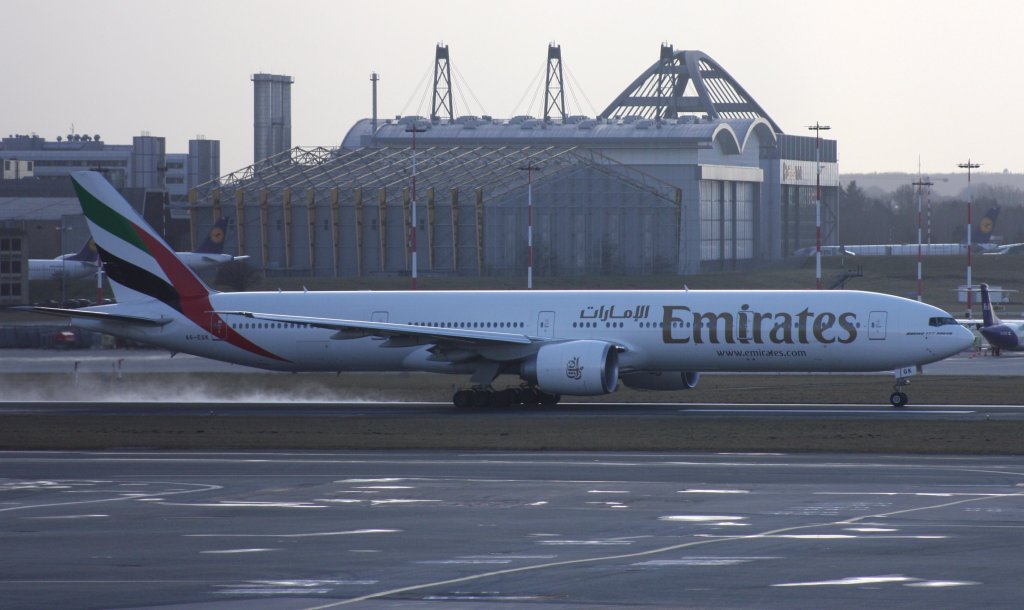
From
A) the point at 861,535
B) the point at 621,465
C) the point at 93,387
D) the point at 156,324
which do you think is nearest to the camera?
the point at 861,535

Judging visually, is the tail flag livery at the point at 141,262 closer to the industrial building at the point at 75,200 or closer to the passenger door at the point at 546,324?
the passenger door at the point at 546,324

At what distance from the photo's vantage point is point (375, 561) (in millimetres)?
18266

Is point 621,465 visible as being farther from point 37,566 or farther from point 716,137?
point 716,137

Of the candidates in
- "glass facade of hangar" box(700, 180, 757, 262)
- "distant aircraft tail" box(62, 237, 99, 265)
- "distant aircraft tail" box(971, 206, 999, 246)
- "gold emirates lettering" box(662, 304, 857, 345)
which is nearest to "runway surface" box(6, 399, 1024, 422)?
"gold emirates lettering" box(662, 304, 857, 345)

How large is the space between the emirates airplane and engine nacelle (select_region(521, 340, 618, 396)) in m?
0.04

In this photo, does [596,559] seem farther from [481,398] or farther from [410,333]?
[481,398]

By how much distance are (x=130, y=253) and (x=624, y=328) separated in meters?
16.3

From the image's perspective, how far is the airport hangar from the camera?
110m

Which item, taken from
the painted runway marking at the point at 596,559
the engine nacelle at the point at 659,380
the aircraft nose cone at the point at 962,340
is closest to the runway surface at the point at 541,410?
the engine nacelle at the point at 659,380

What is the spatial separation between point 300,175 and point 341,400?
78.2m

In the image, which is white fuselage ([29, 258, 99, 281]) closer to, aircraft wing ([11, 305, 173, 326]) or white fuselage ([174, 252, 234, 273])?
white fuselage ([174, 252, 234, 273])

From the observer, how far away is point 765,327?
139 feet

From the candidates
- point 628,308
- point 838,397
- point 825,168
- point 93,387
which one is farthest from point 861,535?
point 825,168

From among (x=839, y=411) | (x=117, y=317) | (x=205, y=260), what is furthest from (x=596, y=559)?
(x=205, y=260)
